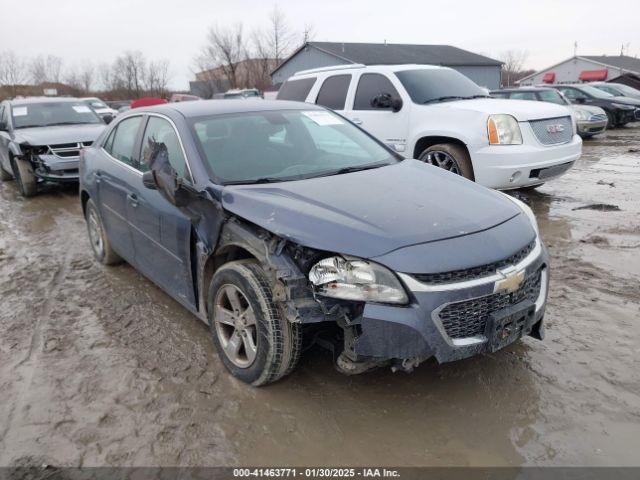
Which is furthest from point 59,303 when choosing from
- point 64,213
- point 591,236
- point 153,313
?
point 591,236

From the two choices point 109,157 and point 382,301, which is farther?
point 109,157

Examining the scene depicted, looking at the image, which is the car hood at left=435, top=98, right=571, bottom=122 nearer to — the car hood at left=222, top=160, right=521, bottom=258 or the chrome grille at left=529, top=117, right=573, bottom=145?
the chrome grille at left=529, top=117, right=573, bottom=145

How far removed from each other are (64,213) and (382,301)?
683 cm

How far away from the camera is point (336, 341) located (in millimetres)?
2859

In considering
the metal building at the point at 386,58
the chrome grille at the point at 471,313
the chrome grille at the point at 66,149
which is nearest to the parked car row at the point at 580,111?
the chrome grille at the point at 66,149

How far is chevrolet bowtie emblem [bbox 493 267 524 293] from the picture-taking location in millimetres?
2617

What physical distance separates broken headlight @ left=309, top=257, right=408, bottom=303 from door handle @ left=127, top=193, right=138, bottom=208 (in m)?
1.97

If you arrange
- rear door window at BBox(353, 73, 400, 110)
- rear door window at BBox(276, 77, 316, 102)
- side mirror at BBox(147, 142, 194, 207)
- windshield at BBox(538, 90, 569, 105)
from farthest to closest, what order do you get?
1. windshield at BBox(538, 90, 569, 105)
2. rear door window at BBox(276, 77, 316, 102)
3. rear door window at BBox(353, 73, 400, 110)
4. side mirror at BBox(147, 142, 194, 207)

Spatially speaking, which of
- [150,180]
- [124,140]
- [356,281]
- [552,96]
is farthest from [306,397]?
[552,96]

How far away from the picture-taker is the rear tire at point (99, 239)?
5070mm

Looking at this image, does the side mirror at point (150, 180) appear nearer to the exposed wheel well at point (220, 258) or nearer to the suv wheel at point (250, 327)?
the exposed wheel well at point (220, 258)

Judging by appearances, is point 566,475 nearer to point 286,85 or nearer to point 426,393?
point 426,393

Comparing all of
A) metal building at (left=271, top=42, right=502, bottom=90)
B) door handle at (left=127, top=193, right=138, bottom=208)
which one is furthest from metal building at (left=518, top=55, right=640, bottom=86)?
door handle at (left=127, top=193, right=138, bottom=208)

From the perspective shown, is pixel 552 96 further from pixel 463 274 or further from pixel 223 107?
pixel 463 274
